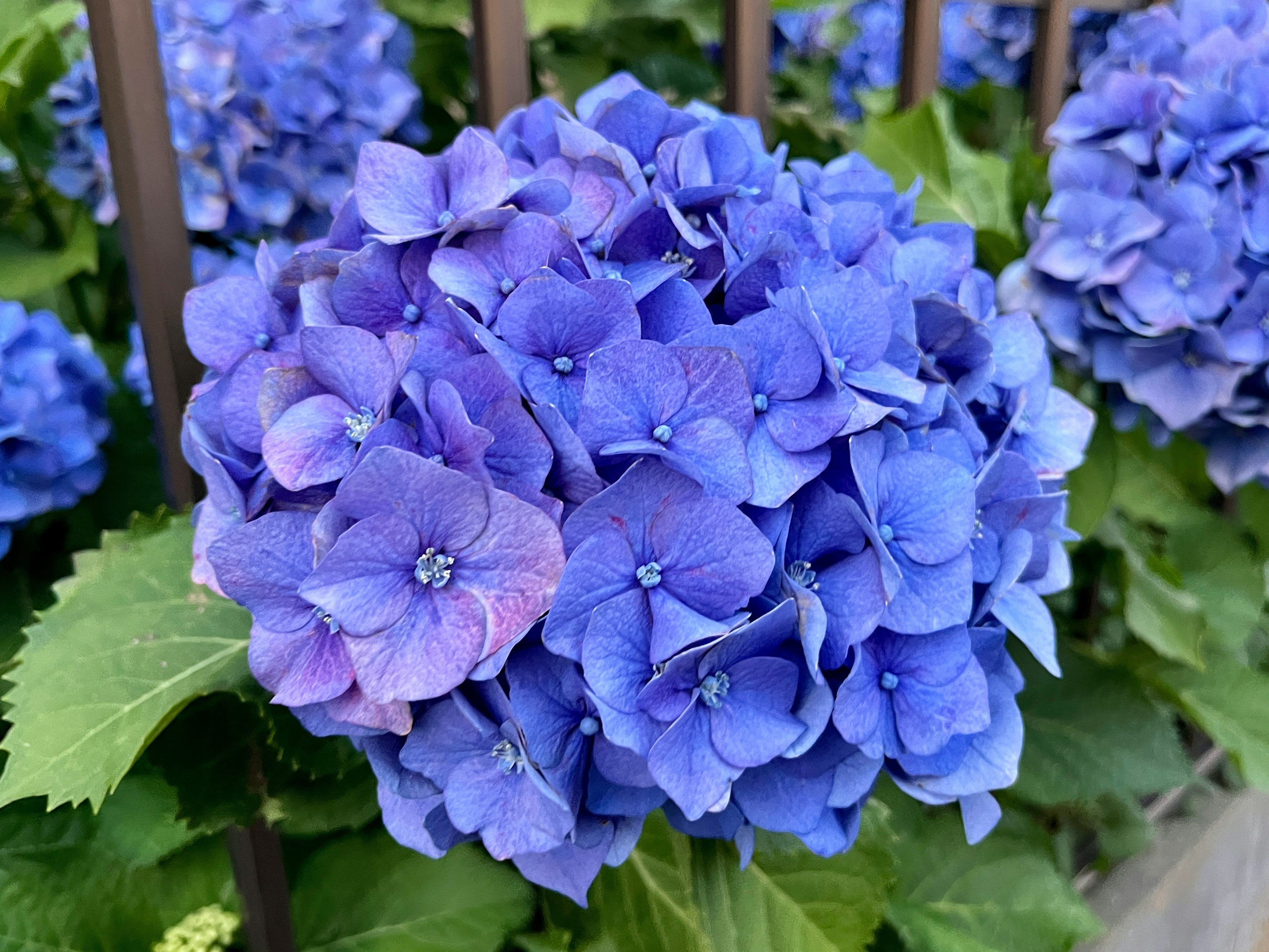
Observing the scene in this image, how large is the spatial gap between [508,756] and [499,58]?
0.52 metres

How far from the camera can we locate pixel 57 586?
1.93 ft

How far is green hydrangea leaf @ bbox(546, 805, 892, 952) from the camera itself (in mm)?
653

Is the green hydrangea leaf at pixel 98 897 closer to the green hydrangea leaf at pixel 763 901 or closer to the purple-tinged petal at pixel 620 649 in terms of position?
the green hydrangea leaf at pixel 763 901

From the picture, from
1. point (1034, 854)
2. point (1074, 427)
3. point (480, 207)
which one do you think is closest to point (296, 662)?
point (480, 207)

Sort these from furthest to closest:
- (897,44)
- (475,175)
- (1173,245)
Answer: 1. (897,44)
2. (1173,245)
3. (475,175)

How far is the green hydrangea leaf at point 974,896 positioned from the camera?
34.0 inches

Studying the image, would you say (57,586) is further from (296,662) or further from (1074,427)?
(1074,427)

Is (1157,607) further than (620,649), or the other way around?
(1157,607)

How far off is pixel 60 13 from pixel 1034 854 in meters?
1.27

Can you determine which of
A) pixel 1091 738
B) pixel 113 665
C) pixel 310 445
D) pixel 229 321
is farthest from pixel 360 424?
pixel 1091 738

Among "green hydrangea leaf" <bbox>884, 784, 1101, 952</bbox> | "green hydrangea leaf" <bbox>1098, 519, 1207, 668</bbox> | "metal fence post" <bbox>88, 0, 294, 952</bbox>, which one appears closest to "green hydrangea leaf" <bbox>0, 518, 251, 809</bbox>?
"metal fence post" <bbox>88, 0, 294, 952</bbox>

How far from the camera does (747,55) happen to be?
851mm

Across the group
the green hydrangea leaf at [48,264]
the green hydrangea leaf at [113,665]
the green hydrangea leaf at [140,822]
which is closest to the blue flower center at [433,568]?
the green hydrangea leaf at [113,665]

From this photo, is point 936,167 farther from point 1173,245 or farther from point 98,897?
point 98,897
